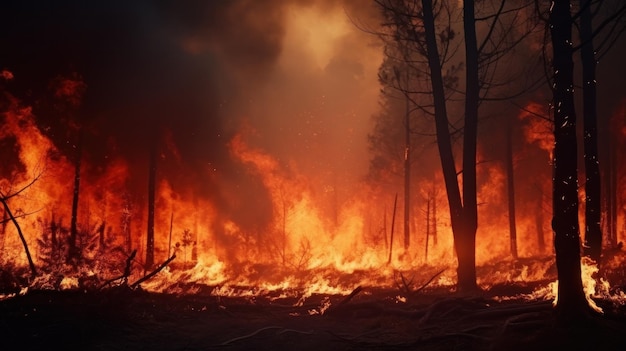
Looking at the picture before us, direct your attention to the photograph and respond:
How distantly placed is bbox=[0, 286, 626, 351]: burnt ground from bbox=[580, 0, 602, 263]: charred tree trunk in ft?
9.33

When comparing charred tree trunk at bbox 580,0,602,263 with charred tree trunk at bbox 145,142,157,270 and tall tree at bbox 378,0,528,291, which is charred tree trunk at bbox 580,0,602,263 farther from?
charred tree trunk at bbox 145,142,157,270

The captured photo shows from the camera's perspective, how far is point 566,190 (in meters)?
6.11

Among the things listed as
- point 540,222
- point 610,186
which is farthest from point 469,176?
point 610,186

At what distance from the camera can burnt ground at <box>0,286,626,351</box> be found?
19.8 feet

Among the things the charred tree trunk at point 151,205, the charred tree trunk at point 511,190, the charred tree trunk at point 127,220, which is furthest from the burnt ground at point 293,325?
the charred tree trunk at point 127,220

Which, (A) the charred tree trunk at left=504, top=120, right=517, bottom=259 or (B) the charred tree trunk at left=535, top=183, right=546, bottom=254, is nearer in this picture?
(A) the charred tree trunk at left=504, top=120, right=517, bottom=259

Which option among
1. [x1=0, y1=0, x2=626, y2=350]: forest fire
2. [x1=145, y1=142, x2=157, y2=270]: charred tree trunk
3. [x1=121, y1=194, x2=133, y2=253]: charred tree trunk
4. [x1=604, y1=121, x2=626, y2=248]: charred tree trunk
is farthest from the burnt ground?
[x1=604, y1=121, x2=626, y2=248]: charred tree trunk

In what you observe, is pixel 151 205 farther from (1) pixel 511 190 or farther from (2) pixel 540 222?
(2) pixel 540 222

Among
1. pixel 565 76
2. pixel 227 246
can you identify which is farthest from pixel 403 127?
pixel 565 76

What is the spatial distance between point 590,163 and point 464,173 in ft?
12.3

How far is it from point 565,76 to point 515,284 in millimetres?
8220

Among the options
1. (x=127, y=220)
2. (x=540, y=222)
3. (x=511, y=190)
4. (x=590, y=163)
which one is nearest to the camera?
(x=590, y=163)

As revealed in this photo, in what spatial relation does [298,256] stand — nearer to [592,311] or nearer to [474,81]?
[474,81]

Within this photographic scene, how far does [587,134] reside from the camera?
37.1ft
